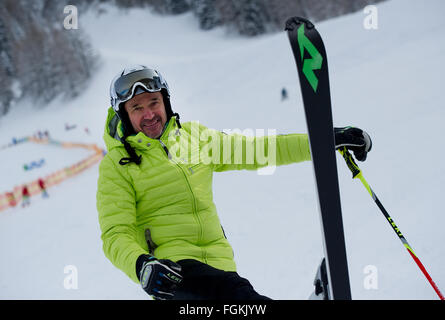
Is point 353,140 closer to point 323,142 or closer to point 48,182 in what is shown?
point 323,142

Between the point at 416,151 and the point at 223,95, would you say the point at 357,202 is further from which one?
the point at 223,95

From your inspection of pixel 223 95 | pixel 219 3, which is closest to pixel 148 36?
pixel 219 3

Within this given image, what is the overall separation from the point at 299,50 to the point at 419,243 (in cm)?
283

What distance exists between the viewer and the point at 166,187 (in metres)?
2.12

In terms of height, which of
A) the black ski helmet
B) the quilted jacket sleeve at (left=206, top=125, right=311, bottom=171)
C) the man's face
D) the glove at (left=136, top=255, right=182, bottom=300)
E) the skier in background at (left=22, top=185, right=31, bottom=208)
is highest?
the black ski helmet

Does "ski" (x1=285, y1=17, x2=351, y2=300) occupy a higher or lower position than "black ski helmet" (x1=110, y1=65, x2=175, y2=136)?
lower

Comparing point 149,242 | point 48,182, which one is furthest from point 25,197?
point 149,242

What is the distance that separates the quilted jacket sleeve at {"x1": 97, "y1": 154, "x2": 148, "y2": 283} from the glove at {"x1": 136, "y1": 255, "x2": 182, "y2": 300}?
162 millimetres

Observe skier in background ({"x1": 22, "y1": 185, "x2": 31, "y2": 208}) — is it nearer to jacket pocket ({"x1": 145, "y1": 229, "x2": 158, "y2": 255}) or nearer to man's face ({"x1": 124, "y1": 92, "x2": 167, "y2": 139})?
man's face ({"x1": 124, "y1": 92, "x2": 167, "y2": 139})

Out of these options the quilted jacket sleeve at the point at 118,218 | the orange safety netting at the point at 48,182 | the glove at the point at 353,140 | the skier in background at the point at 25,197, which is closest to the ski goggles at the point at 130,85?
the quilted jacket sleeve at the point at 118,218

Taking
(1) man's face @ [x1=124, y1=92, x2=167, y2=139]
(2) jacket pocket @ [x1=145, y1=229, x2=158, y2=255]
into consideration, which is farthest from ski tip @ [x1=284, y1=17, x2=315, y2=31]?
(2) jacket pocket @ [x1=145, y1=229, x2=158, y2=255]

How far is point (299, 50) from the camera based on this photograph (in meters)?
1.76

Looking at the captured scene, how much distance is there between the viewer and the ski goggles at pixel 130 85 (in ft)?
7.77

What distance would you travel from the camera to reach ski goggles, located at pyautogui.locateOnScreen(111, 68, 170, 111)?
7.77 ft
